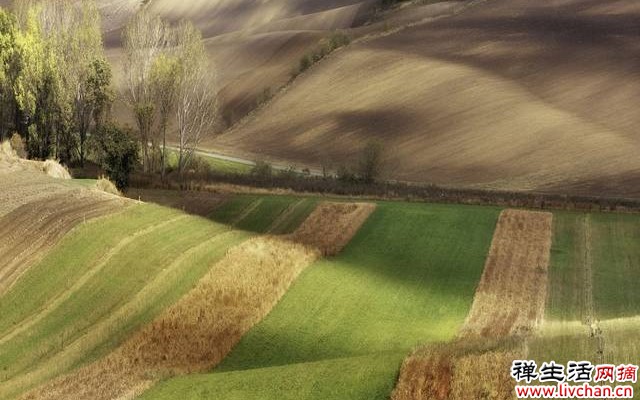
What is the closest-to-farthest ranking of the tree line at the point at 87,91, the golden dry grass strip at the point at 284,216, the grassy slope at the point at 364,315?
the grassy slope at the point at 364,315
the golden dry grass strip at the point at 284,216
the tree line at the point at 87,91

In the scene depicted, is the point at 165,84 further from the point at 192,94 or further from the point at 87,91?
the point at 87,91

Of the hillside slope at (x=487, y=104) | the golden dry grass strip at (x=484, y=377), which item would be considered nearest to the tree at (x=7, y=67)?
the hillside slope at (x=487, y=104)

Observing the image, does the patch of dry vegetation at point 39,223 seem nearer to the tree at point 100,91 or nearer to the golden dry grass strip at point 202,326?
the golden dry grass strip at point 202,326

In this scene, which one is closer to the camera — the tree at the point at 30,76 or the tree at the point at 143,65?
the tree at the point at 143,65

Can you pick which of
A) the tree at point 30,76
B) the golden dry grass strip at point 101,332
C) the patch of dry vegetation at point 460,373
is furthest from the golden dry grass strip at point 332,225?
the tree at point 30,76

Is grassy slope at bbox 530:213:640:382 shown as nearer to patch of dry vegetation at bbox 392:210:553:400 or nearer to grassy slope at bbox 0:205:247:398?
patch of dry vegetation at bbox 392:210:553:400

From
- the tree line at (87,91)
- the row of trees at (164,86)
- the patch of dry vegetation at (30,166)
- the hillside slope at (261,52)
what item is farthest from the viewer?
the hillside slope at (261,52)

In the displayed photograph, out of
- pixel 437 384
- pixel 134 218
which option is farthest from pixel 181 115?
pixel 437 384

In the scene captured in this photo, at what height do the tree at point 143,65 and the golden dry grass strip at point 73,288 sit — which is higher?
the tree at point 143,65

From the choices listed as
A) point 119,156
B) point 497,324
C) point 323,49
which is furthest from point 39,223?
point 323,49
